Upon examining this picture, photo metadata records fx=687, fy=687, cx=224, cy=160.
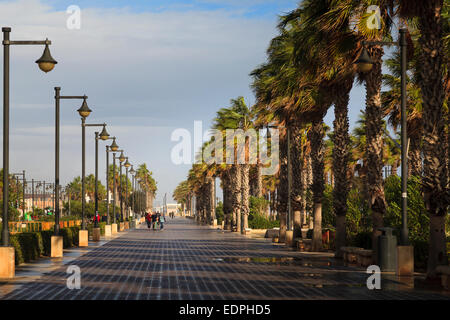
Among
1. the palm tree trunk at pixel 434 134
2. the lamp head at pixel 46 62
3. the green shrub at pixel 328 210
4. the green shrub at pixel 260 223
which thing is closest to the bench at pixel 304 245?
the green shrub at pixel 328 210

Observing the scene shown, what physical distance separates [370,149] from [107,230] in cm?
3178

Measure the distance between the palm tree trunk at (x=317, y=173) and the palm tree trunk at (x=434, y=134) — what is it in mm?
13427

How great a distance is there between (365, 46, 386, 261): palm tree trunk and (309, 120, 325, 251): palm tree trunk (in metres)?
8.23

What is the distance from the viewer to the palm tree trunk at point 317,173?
31344 mm

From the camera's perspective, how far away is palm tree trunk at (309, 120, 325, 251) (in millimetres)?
31344

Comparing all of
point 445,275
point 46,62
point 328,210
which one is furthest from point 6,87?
point 328,210

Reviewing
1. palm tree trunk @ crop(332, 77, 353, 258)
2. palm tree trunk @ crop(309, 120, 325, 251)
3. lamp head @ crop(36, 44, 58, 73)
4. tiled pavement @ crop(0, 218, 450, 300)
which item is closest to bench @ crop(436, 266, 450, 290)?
tiled pavement @ crop(0, 218, 450, 300)

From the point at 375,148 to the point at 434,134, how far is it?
5.10 meters

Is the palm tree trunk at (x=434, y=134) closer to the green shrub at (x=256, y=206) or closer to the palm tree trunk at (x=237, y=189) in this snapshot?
the palm tree trunk at (x=237, y=189)

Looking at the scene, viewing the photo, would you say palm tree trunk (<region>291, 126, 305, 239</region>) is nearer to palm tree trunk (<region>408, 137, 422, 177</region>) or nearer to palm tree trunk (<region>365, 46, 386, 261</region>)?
palm tree trunk (<region>408, 137, 422, 177</region>)

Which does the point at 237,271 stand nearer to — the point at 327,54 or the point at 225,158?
the point at 327,54

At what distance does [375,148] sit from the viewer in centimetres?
2312
